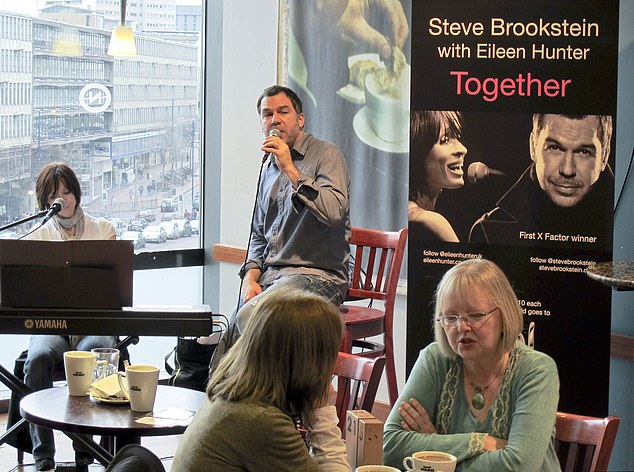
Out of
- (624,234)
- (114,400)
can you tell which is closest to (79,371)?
(114,400)

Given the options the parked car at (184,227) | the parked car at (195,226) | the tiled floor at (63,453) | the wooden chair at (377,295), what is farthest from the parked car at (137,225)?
the wooden chair at (377,295)

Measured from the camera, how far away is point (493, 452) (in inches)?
89.5

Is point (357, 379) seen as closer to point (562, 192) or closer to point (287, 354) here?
point (287, 354)

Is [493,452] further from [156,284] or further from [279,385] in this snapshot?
[156,284]

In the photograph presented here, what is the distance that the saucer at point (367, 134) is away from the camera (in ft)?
16.9

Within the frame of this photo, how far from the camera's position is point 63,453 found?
4672 mm

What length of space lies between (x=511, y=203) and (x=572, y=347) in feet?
1.92

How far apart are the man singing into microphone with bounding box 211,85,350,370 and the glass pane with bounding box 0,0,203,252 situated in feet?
5.77

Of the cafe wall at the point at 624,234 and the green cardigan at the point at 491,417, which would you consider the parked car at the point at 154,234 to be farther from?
the green cardigan at the point at 491,417

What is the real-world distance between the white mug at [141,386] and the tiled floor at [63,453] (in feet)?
4.72

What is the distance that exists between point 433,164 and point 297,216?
2.02 ft

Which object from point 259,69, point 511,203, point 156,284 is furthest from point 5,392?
point 511,203

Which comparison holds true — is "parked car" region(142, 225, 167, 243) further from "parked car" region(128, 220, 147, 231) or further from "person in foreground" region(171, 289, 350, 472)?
"person in foreground" region(171, 289, 350, 472)

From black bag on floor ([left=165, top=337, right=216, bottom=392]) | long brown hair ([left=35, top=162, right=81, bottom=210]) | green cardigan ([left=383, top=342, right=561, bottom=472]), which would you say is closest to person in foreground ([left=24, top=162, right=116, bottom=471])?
long brown hair ([left=35, top=162, right=81, bottom=210])
